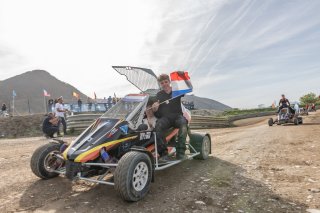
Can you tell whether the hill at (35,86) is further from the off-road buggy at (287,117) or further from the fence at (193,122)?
the off-road buggy at (287,117)

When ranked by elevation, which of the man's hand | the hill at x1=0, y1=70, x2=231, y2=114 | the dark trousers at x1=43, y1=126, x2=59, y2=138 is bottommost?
the dark trousers at x1=43, y1=126, x2=59, y2=138

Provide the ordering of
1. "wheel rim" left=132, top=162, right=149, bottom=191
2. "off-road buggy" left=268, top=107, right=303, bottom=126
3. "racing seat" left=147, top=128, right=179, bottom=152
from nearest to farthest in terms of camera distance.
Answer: "wheel rim" left=132, top=162, right=149, bottom=191 → "racing seat" left=147, top=128, right=179, bottom=152 → "off-road buggy" left=268, top=107, right=303, bottom=126

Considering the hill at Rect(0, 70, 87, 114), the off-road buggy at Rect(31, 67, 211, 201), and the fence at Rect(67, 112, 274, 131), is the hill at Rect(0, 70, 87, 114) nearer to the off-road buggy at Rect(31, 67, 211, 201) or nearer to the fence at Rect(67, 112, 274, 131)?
the fence at Rect(67, 112, 274, 131)

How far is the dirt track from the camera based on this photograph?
4.41m

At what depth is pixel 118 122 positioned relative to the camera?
5594mm

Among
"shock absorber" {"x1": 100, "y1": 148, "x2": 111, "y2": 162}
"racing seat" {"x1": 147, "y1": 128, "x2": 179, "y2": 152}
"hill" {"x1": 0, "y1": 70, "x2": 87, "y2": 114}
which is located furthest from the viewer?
"hill" {"x1": 0, "y1": 70, "x2": 87, "y2": 114}

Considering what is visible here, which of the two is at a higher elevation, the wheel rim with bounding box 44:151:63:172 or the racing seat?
the racing seat

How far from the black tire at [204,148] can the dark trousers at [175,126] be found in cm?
100

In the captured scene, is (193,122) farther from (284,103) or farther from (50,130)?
(50,130)

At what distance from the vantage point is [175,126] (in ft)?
22.4

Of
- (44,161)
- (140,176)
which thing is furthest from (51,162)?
(140,176)

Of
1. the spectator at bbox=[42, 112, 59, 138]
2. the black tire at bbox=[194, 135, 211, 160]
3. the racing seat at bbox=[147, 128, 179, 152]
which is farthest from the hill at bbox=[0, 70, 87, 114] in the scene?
the racing seat at bbox=[147, 128, 179, 152]

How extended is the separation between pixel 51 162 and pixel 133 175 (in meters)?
2.30

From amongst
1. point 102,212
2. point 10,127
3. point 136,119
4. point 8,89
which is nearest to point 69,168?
point 102,212
